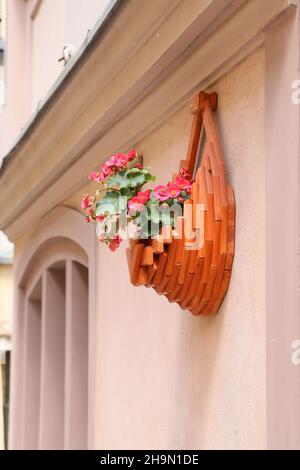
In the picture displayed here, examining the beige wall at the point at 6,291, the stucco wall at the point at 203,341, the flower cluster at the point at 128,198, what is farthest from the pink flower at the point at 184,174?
the beige wall at the point at 6,291

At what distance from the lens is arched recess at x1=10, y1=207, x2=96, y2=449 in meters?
5.27

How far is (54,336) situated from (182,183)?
3.30 meters

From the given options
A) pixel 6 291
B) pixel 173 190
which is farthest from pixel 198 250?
pixel 6 291

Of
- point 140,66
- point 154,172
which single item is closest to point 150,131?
point 154,172

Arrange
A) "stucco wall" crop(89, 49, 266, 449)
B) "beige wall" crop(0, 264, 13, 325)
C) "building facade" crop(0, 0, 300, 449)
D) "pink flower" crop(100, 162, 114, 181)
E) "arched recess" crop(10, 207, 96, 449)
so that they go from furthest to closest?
"beige wall" crop(0, 264, 13, 325)
"arched recess" crop(10, 207, 96, 449)
"pink flower" crop(100, 162, 114, 181)
"stucco wall" crop(89, 49, 266, 449)
"building facade" crop(0, 0, 300, 449)

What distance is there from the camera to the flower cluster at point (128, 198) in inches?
116

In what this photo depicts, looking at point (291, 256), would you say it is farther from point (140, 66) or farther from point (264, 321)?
point (140, 66)

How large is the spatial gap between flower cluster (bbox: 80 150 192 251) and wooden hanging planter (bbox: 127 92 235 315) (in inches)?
1.9

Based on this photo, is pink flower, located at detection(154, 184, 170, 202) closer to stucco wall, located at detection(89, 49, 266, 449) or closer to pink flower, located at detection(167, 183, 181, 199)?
pink flower, located at detection(167, 183, 181, 199)

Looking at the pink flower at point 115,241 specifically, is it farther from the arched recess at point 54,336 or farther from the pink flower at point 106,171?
the arched recess at point 54,336

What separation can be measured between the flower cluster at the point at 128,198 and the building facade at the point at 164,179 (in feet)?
0.69

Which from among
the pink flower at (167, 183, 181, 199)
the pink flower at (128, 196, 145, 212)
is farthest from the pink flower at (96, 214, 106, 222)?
the pink flower at (167, 183, 181, 199)

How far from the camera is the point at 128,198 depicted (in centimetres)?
300

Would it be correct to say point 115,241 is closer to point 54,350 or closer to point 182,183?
point 182,183
